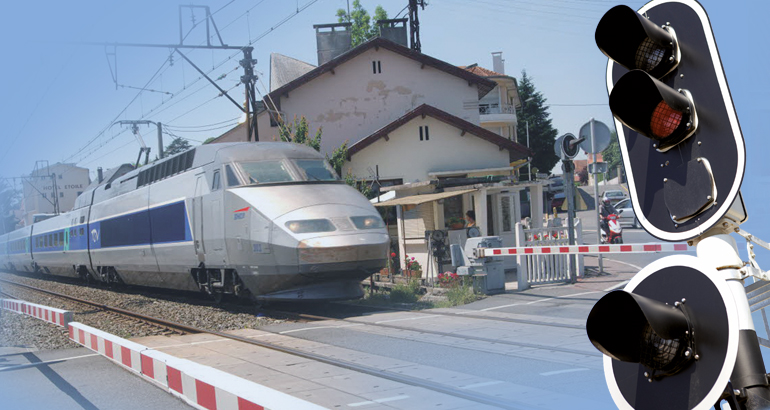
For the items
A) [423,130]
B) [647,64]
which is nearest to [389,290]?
[423,130]

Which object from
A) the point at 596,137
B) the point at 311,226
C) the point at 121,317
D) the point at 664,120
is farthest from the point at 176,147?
the point at 664,120

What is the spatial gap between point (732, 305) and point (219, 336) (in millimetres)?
8886

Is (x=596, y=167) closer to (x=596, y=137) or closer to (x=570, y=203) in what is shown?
(x=596, y=137)

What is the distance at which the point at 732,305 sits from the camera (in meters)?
1.98

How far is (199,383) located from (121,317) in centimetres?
894

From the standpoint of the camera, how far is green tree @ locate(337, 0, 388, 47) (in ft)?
41.6

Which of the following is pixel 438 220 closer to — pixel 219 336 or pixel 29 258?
pixel 219 336

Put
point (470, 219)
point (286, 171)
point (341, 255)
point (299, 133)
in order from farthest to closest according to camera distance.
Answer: point (470, 219), point (299, 133), point (286, 171), point (341, 255)

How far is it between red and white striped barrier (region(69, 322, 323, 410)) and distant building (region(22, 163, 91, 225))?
12.2ft

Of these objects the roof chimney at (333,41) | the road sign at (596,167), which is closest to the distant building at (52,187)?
the roof chimney at (333,41)

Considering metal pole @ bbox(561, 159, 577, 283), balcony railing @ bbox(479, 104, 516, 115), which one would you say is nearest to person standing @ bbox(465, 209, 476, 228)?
balcony railing @ bbox(479, 104, 516, 115)

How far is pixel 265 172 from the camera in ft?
39.9

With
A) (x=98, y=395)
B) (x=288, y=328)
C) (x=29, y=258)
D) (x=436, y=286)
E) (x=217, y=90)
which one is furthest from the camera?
(x=29, y=258)

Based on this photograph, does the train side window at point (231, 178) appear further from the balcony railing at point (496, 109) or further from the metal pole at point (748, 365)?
the metal pole at point (748, 365)
